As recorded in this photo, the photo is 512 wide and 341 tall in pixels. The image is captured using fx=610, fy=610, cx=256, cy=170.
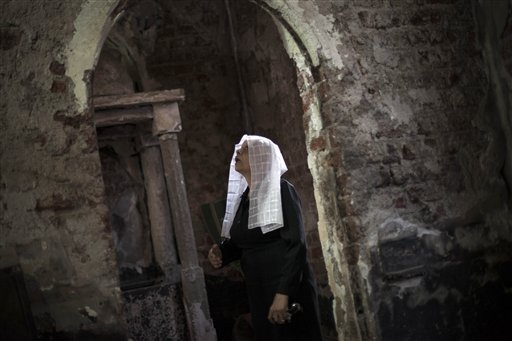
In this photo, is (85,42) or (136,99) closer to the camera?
(85,42)

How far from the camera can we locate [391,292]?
129 inches

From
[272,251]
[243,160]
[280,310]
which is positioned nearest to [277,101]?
[243,160]

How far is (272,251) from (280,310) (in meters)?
0.32

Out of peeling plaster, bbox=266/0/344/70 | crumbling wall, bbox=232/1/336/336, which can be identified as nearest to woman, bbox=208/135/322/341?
peeling plaster, bbox=266/0/344/70

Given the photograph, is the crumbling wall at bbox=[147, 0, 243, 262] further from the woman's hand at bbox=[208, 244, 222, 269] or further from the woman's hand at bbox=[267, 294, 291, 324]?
the woman's hand at bbox=[267, 294, 291, 324]

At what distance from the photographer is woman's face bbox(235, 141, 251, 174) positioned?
3.22 meters

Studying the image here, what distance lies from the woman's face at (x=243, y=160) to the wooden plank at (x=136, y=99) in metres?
3.01

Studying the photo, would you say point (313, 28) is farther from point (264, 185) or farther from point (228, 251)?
point (228, 251)

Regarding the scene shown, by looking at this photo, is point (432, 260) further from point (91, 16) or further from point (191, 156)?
point (191, 156)

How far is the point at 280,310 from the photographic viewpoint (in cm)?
284

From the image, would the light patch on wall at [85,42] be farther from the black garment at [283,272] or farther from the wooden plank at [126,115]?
the wooden plank at [126,115]

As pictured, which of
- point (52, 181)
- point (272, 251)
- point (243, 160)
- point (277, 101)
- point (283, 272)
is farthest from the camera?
point (277, 101)

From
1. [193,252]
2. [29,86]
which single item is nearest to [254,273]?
[29,86]

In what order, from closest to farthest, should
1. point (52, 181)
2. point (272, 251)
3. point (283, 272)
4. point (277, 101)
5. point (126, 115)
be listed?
point (52, 181)
point (283, 272)
point (272, 251)
point (126, 115)
point (277, 101)
